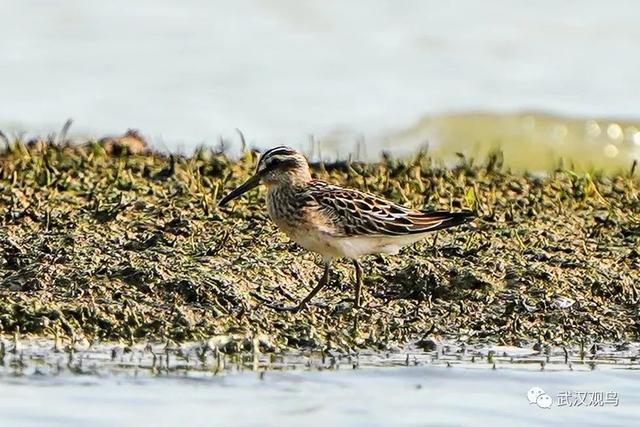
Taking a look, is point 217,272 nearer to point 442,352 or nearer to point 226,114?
point 442,352

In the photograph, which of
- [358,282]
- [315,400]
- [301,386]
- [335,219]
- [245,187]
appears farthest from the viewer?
[245,187]

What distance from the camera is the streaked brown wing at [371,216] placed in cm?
889

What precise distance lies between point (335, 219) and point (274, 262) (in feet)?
1.90

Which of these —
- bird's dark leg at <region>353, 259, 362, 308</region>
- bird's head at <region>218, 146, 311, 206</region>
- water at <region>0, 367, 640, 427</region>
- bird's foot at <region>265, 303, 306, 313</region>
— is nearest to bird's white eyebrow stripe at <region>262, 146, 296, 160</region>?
bird's head at <region>218, 146, 311, 206</region>

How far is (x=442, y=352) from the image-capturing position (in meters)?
8.32

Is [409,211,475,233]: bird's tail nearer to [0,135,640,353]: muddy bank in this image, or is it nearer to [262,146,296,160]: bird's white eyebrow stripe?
[0,135,640,353]: muddy bank

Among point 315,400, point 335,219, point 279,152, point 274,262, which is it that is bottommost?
point 315,400

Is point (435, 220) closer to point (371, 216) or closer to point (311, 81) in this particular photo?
point (371, 216)

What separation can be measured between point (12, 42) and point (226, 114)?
12.9 feet

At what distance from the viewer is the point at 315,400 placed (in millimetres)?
7367

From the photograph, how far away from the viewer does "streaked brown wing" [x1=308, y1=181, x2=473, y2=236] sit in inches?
350

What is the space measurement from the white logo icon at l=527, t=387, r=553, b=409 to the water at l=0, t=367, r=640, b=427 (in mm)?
29

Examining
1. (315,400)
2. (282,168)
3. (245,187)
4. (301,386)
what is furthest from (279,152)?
(315,400)

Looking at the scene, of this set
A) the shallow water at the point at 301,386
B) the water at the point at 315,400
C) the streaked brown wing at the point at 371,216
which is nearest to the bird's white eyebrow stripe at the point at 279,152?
the streaked brown wing at the point at 371,216
